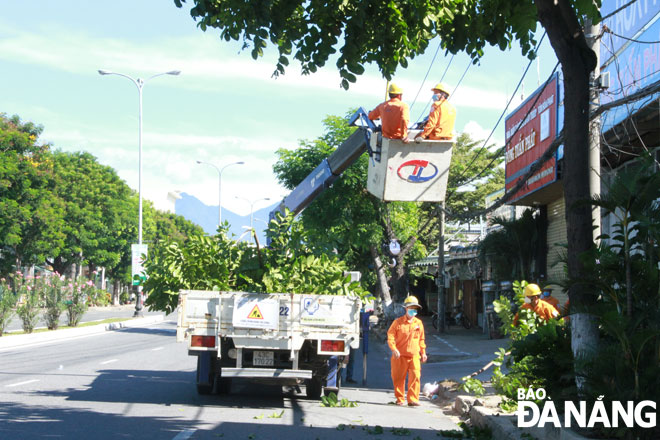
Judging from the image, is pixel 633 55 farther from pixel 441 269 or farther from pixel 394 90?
pixel 441 269

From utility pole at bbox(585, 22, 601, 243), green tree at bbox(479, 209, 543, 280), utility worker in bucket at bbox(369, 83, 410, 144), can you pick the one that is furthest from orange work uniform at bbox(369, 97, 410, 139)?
green tree at bbox(479, 209, 543, 280)

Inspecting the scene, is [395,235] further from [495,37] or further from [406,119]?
[495,37]

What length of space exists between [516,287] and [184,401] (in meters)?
5.34

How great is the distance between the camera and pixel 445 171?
1139 centimetres

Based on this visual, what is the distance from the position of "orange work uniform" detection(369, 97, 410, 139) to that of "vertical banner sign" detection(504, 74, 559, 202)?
555 centimetres

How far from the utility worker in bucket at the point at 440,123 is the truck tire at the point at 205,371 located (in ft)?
15.1

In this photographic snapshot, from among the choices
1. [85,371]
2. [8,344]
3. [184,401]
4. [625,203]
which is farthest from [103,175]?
[625,203]

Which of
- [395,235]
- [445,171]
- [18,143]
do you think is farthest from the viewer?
[18,143]

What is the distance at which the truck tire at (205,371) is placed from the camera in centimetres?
1130

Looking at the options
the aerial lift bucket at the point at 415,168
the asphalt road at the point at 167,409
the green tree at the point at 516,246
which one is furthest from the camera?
the green tree at the point at 516,246

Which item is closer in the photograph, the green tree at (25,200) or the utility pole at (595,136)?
the utility pole at (595,136)

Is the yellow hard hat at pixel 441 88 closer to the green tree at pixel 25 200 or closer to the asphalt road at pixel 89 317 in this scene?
the asphalt road at pixel 89 317

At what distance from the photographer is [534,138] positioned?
65.3ft

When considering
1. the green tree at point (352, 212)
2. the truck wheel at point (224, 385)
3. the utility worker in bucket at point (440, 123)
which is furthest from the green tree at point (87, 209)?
the utility worker in bucket at point (440, 123)
